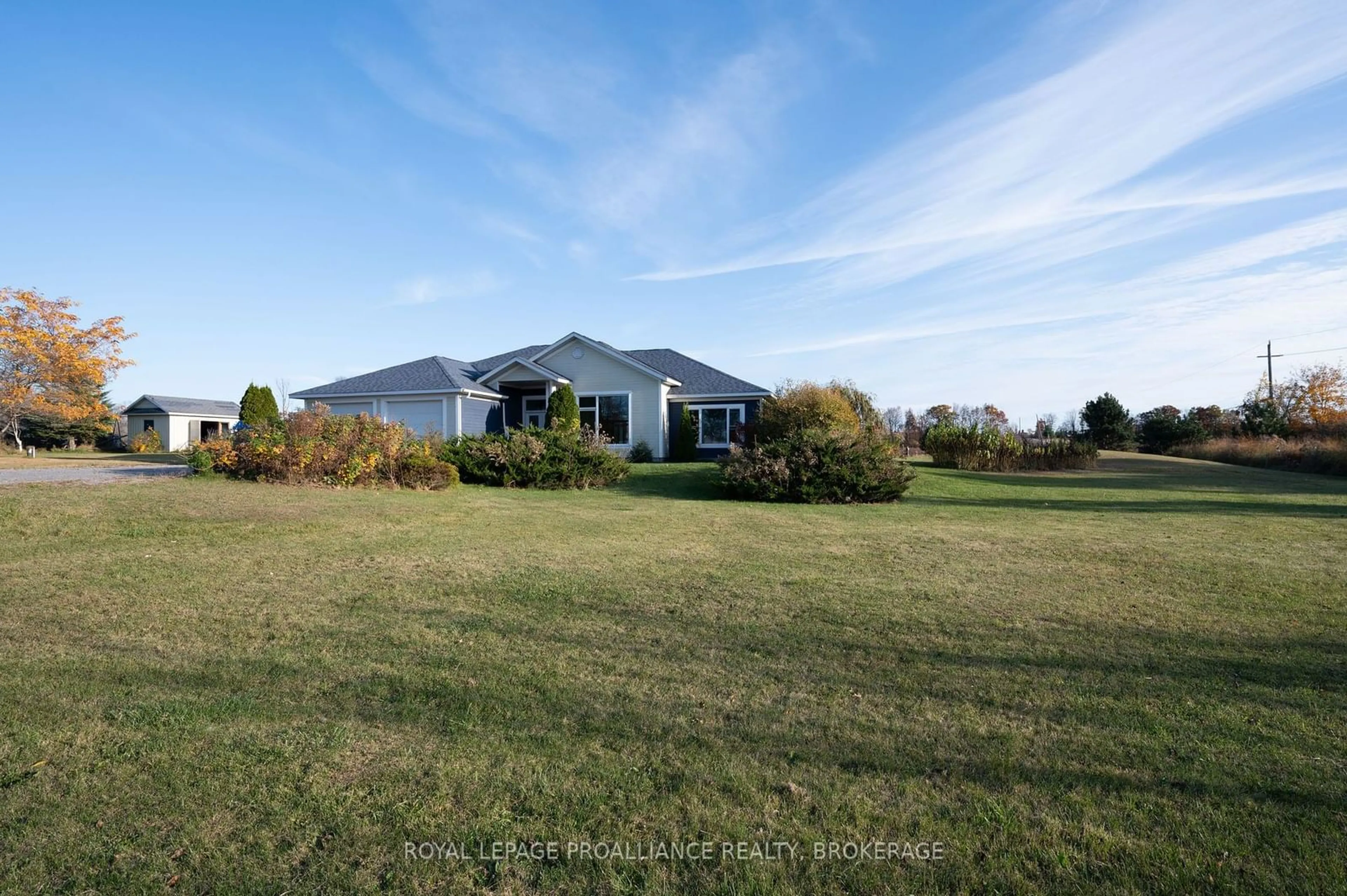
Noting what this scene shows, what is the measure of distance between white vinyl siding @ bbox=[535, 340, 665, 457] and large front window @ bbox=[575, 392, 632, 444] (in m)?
0.11

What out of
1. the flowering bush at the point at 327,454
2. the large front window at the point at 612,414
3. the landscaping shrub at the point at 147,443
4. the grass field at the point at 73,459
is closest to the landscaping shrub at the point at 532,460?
the flowering bush at the point at 327,454

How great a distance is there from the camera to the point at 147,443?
135ft

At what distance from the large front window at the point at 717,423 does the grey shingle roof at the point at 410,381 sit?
8069mm

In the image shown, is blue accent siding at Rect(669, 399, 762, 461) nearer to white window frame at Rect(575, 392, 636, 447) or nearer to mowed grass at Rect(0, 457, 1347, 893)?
white window frame at Rect(575, 392, 636, 447)

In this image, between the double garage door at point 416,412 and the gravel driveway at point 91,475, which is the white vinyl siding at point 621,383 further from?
the gravel driveway at point 91,475

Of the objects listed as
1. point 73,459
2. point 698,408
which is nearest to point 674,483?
point 698,408

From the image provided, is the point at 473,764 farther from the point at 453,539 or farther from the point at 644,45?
the point at 644,45

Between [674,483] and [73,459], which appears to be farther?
[73,459]

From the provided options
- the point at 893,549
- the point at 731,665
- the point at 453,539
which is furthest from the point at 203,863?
the point at 893,549

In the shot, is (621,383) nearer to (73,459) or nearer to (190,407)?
(73,459)

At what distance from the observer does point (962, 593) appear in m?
6.61

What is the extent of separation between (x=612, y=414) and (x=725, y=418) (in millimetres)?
4233

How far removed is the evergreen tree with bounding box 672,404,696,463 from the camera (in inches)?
1032

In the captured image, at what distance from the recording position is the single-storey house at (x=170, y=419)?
44.2 meters
